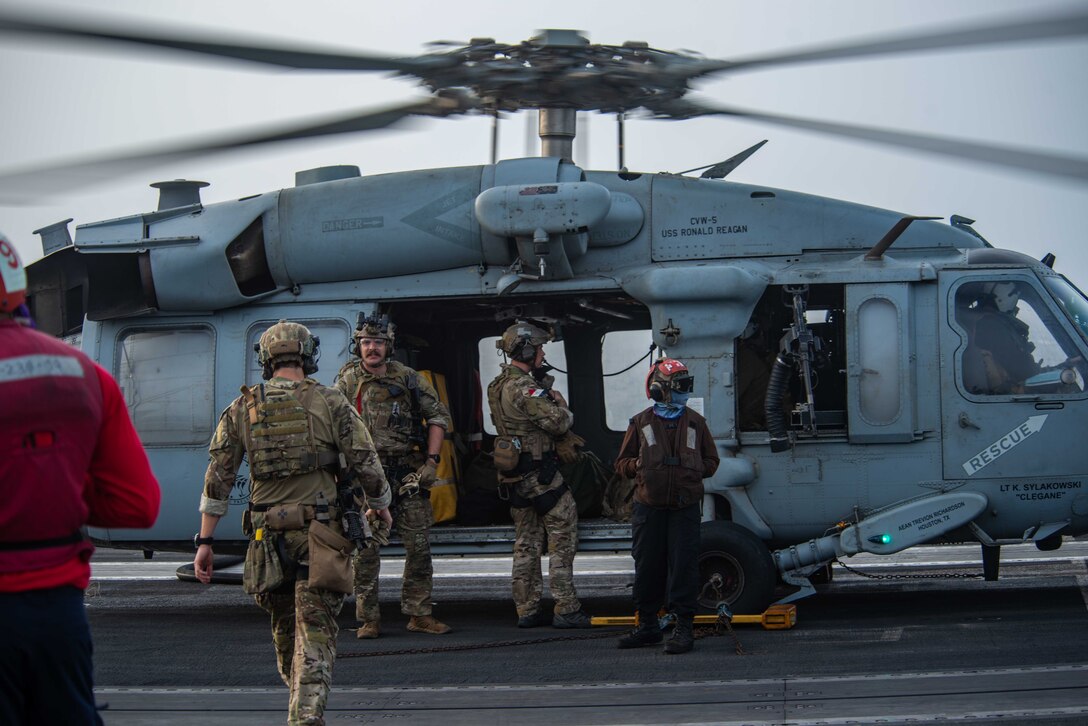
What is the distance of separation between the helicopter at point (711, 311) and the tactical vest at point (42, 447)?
4.37 metres

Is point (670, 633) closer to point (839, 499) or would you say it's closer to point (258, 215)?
point (839, 499)

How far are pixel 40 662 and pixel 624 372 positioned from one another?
25.1 ft

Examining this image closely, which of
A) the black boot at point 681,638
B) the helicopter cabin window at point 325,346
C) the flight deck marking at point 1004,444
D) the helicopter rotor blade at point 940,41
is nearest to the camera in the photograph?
the helicopter rotor blade at point 940,41

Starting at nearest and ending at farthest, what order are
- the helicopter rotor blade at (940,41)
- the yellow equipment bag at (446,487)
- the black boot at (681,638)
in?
the helicopter rotor blade at (940,41), the black boot at (681,638), the yellow equipment bag at (446,487)

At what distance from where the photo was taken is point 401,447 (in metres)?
9.21

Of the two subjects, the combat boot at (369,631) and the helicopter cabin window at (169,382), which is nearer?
the combat boot at (369,631)

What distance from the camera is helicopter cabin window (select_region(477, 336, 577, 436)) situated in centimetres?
1128

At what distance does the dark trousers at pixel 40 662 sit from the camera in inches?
149

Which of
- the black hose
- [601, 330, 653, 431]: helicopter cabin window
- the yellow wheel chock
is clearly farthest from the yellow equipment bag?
the black hose

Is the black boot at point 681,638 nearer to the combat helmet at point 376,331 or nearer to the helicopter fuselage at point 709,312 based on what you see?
the helicopter fuselage at point 709,312

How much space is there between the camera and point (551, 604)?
1069cm

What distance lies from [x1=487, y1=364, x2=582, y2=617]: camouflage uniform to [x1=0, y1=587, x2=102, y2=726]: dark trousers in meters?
5.66

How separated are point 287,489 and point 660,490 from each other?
2.94 meters

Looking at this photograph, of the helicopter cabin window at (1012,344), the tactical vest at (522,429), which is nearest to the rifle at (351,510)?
the tactical vest at (522,429)
